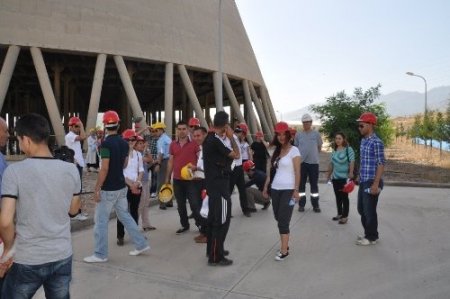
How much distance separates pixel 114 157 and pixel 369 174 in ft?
11.4

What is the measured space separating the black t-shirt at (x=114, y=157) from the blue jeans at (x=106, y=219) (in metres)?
0.11

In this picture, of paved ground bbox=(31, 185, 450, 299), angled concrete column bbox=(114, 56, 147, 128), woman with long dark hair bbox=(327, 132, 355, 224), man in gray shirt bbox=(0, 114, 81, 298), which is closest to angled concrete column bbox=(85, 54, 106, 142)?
angled concrete column bbox=(114, 56, 147, 128)

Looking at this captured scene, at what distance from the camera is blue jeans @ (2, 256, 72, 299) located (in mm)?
2646

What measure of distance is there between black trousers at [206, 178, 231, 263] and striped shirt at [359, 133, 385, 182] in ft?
6.80

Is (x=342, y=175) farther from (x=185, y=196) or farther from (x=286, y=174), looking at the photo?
(x=185, y=196)

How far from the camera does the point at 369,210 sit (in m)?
5.84

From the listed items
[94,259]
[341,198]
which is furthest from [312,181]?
[94,259]

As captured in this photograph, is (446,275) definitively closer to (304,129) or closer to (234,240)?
(234,240)

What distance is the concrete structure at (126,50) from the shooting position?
695 inches

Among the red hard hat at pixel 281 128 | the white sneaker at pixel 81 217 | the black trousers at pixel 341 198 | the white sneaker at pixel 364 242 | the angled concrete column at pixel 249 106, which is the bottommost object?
the white sneaker at pixel 364 242

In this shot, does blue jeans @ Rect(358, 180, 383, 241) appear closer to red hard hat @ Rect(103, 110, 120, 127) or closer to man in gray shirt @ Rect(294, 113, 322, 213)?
man in gray shirt @ Rect(294, 113, 322, 213)

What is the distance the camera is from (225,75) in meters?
24.7

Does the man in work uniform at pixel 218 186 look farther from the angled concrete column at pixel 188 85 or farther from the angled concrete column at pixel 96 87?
the angled concrete column at pixel 188 85

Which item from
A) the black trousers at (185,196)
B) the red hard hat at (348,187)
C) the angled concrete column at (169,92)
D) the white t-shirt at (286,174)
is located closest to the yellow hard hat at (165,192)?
the black trousers at (185,196)
